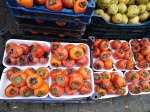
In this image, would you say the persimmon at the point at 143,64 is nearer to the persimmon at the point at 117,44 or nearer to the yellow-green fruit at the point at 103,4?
the persimmon at the point at 117,44

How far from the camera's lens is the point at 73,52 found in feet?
6.97

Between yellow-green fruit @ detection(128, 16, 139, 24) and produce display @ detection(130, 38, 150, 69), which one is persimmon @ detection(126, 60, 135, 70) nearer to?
produce display @ detection(130, 38, 150, 69)

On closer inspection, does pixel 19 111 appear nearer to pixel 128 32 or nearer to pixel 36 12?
pixel 36 12

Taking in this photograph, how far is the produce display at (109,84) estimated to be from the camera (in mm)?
2273

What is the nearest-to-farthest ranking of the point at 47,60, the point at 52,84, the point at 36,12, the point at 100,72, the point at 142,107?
the point at 36,12
the point at 52,84
the point at 47,60
the point at 100,72
the point at 142,107

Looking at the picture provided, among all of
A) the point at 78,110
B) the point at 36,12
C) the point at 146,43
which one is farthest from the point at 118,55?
the point at 36,12

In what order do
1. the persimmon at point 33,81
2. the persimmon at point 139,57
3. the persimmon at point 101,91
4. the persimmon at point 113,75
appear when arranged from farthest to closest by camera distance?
the persimmon at point 139,57 → the persimmon at point 113,75 → the persimmon at point 101,91 → the persimmon at point 33,81

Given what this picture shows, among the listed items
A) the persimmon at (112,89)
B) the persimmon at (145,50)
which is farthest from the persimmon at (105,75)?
the persimmon at (145,50)

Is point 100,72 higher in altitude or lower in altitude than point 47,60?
lower

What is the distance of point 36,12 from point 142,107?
1.72m

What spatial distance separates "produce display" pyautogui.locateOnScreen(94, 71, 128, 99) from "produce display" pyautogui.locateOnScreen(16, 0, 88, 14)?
81 centimetres

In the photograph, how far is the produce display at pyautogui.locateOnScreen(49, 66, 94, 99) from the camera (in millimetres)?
1991

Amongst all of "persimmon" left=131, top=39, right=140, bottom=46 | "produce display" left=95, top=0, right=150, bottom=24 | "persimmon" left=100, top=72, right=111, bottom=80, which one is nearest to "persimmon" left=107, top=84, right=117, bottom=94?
"persimmon" left=100, top=72, right=111, bottom=80

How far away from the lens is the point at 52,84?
6.77ft
